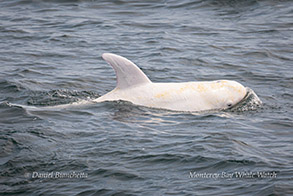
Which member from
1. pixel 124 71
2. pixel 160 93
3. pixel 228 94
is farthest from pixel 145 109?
pixel 228 94

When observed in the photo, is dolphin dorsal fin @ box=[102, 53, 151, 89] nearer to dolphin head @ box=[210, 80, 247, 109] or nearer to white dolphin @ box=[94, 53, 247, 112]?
white dolphin @ box=[94, 53, 247, 112]

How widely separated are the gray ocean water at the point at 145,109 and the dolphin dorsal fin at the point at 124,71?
60 centimetres

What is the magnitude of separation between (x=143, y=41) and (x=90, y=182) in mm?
12383

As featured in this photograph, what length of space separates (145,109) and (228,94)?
7.72ft

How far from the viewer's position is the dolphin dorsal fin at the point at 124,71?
11.4 m

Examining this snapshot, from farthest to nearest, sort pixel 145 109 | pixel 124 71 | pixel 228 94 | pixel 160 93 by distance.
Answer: pixel 228 94, pixel 160 93, pixel 145 109, pixel 124 71

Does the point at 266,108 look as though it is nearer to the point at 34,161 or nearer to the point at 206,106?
the point at 206,106

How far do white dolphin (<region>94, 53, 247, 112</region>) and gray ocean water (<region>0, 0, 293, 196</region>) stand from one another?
281mm

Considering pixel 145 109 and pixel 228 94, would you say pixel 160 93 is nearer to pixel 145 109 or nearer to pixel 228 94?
pixel 145 109

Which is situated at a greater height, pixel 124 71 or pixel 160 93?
pixel 124 71

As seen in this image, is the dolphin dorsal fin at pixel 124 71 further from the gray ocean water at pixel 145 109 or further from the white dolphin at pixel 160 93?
the gray ocean water at pixel 145 109

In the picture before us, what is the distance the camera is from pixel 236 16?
22797 mm

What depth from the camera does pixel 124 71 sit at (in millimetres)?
11500

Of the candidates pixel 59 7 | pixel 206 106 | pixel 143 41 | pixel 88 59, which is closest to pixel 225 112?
pixel 206 106
